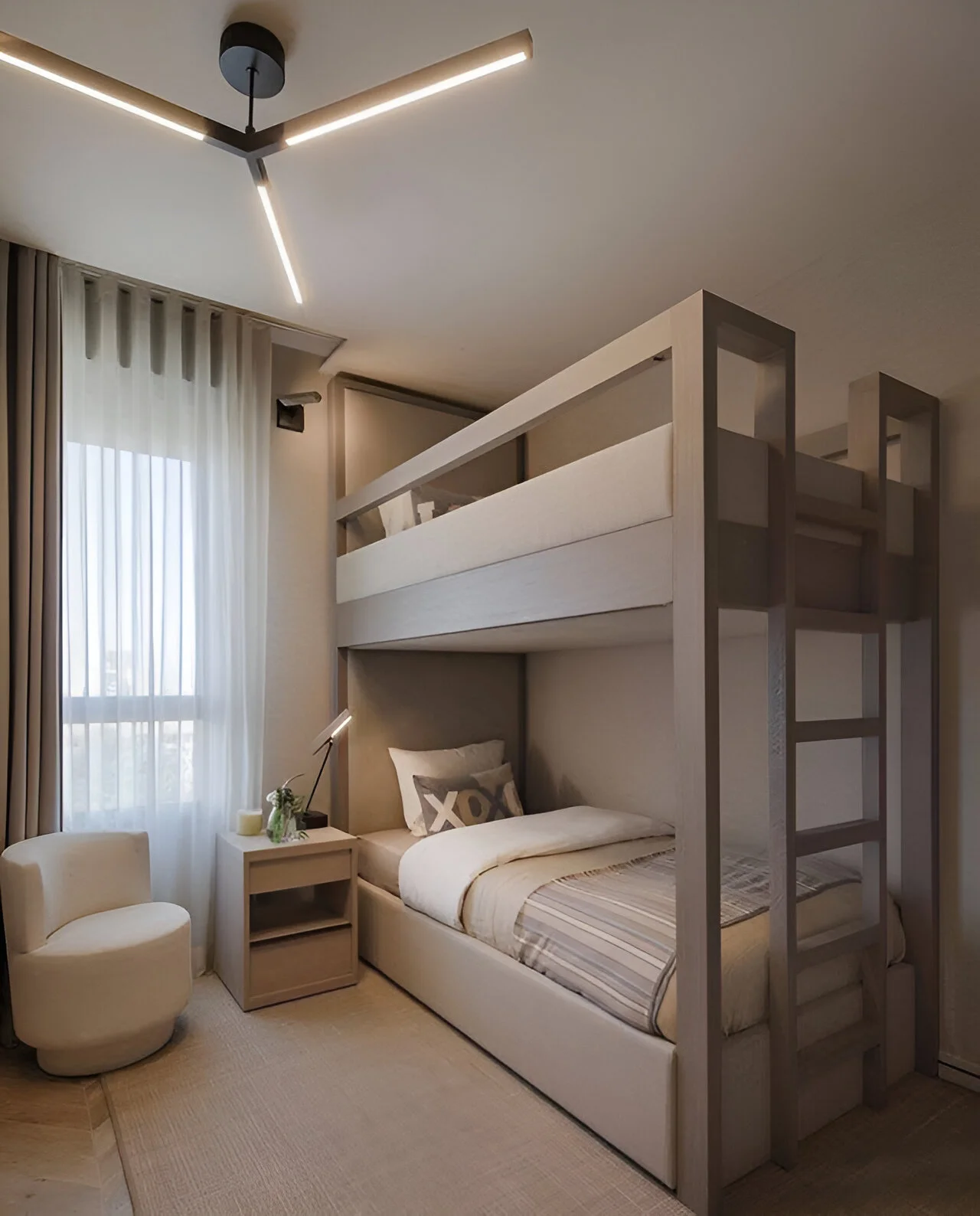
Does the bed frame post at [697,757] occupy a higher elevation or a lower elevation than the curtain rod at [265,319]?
lower

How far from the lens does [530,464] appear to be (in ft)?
13.8

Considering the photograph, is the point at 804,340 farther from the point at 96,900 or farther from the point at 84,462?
the point at 96,900

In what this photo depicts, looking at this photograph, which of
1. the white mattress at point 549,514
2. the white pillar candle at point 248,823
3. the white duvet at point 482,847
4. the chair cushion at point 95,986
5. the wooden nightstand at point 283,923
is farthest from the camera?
the white pillar candle at point 248,823

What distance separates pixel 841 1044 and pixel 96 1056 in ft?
6.85

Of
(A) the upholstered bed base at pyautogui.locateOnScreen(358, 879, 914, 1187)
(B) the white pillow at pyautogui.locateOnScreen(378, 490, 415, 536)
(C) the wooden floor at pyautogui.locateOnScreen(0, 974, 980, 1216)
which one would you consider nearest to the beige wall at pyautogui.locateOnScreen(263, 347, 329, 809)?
(B) the white pillow at pyautogui.locateOnScreen(378, 490, 415, 536)

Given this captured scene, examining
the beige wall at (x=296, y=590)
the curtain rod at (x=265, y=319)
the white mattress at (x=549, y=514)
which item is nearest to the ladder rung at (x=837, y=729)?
the white mattress at (x=549, y=514)

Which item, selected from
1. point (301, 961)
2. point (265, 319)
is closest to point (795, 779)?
point (301, 961)

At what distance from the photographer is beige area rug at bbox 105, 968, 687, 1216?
5.63 ft

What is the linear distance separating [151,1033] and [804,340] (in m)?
3.15

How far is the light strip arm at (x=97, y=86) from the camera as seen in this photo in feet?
4.94

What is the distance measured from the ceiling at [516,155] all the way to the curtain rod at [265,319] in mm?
88

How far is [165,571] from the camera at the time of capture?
2.99 meters

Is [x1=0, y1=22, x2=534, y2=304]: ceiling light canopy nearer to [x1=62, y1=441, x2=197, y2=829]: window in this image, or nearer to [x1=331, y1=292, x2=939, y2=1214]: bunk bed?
[x1=331, y1=292, x2=939, y2=1214]: bunk bed

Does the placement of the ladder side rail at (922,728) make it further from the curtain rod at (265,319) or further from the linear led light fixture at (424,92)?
the curtain rod at (265,319)
